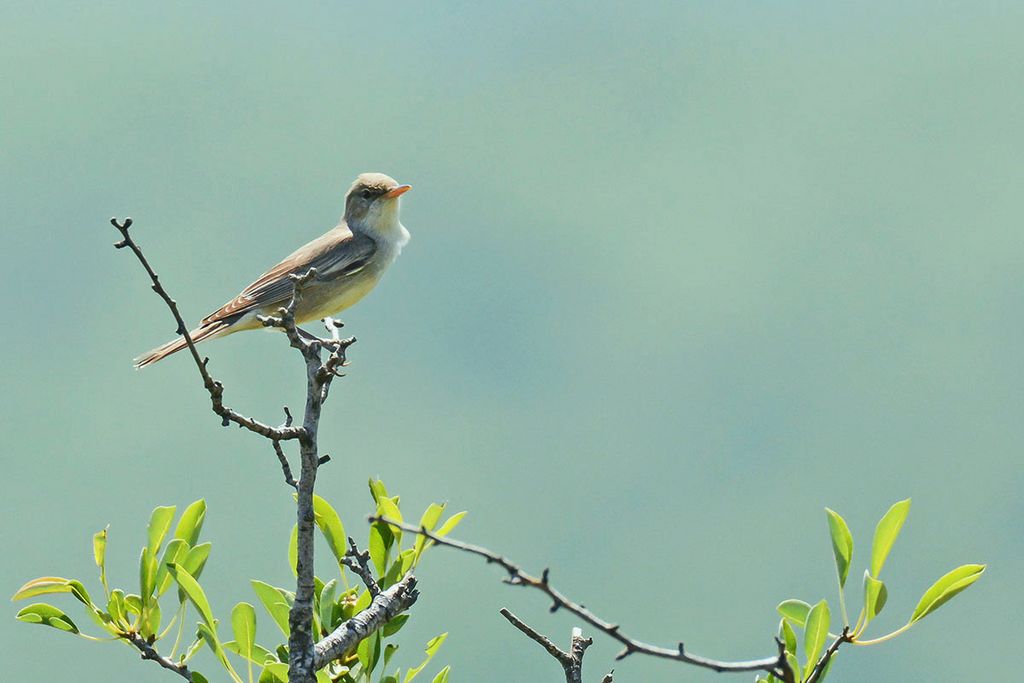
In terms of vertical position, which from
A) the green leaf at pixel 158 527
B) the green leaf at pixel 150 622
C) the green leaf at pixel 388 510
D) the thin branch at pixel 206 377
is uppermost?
the thin branch at pixel 206 377

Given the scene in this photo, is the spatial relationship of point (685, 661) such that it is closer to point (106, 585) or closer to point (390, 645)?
point (390, 645)

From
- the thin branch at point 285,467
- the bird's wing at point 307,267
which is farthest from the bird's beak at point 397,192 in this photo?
the thin branch at point 285,467

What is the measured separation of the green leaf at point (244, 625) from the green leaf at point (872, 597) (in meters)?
1.68

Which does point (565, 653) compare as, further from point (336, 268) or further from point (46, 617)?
point (336, 268)

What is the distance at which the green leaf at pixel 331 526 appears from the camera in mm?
3508

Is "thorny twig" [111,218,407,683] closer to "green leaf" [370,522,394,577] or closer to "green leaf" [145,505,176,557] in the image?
"green leaf" [370,522,394,577]

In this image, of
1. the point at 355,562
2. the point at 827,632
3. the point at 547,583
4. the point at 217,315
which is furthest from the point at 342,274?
the point at 547,583

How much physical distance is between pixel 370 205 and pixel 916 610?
6264 mm

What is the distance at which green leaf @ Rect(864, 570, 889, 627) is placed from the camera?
297 centimetres

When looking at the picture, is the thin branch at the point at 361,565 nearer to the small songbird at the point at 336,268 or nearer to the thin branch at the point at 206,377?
the thin branch at the point at 206,377

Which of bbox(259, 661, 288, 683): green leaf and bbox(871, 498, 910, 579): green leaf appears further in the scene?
bbox(259, 661, 288, 683): green leaf

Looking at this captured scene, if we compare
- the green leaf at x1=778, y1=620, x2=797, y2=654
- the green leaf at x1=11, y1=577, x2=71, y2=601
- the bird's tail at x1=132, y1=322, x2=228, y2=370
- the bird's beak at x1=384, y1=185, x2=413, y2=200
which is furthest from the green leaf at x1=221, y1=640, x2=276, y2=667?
the bird's beak at x1=384, y1=185, x2=413, y2=200

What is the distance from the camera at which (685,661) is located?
200cm

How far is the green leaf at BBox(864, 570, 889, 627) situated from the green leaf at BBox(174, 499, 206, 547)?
6.55 feet
